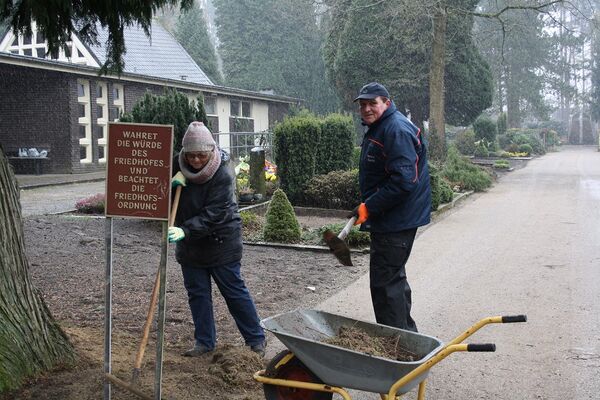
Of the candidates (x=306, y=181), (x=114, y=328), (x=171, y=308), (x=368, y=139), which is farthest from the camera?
(x=306, y=181)

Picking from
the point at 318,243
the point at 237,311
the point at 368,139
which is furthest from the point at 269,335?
the point at 318,243

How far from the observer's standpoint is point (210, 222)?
5348 millimetres

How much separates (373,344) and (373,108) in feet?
5.43

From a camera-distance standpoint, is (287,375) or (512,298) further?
(512,298)

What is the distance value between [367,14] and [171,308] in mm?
31209

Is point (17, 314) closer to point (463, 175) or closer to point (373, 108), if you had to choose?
point (373, 108)

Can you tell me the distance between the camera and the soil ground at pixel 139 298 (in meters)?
4.86

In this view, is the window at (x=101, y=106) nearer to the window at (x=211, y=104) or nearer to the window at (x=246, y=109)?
the window at (x=211, y=104)

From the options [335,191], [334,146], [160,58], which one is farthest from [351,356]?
[160,58]

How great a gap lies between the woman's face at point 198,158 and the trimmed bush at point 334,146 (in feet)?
37.5

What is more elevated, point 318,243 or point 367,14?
point 367,14

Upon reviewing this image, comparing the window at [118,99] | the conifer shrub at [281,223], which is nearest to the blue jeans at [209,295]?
the conifer shrub at [281,223]

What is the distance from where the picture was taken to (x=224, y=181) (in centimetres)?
547

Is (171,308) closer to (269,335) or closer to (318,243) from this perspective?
(269,335)
